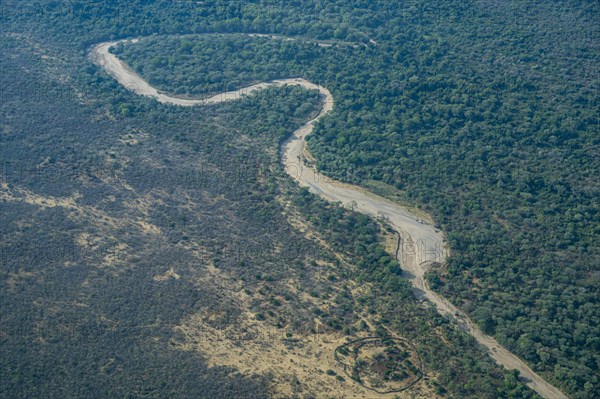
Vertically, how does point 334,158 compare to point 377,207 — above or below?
above

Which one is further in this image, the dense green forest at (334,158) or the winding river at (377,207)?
the winding river at (377,207)

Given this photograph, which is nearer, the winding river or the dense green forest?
the dense green forest

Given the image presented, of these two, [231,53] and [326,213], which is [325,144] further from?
[231,53]

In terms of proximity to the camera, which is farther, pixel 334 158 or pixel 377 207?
pixel 334 158

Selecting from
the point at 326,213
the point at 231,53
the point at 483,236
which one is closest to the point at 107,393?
the point at 326,213
